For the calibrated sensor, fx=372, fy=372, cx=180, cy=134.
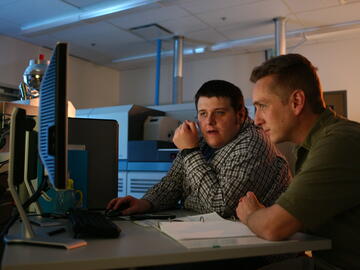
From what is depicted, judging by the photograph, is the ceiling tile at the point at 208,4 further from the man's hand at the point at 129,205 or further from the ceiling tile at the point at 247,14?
the man's hand at the point at 129,205

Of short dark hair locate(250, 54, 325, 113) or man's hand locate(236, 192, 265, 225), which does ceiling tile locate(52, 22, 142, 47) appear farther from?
man's hand locate(236, 192, 265, 225)

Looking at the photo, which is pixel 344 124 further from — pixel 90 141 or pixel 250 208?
pixel 90 141

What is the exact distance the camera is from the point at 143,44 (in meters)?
5.18

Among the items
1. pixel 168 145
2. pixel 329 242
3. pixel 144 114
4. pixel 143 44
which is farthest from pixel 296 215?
pixel 143 44

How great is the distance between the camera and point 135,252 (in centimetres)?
72

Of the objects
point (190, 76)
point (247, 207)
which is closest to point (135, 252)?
point (247, 207)

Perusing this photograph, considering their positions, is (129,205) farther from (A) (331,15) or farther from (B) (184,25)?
(A) (331,15)

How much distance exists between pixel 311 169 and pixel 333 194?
0.24ft

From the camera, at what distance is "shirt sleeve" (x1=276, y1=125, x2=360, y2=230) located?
0.85m

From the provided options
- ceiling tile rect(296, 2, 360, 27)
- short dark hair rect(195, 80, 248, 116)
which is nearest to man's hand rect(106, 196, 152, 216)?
A: short dark hair rect(195, 80, 248, 116)

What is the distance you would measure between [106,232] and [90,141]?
77 centimetres

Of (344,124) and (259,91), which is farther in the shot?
(259,91)

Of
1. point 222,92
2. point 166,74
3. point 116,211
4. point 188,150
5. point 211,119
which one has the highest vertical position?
point 166,74

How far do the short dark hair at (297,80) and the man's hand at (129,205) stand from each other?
2.16 feet
